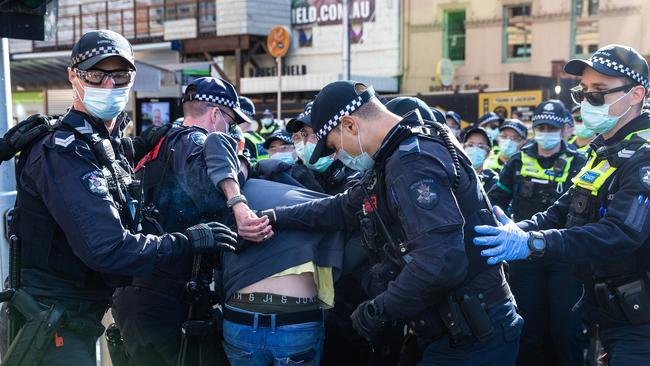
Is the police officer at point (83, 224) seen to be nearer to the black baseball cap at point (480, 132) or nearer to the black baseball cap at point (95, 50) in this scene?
the black baseball cap at point (95, 50)

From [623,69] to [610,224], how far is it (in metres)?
0.92

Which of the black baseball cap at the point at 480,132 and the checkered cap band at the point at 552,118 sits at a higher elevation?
the checkered cap band at the point at 552,118

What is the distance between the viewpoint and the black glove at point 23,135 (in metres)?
3.17

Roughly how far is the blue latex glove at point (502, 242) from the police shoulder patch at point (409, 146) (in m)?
0.48

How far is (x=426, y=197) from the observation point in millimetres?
2850

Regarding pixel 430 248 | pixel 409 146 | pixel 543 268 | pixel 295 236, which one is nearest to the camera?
pixel 430 248

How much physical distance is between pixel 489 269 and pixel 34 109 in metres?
26.1

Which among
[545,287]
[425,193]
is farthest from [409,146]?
[545,287]

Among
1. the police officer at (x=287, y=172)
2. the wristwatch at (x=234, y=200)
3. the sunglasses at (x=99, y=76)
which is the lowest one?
the wristwatch at (x=234, y=200)

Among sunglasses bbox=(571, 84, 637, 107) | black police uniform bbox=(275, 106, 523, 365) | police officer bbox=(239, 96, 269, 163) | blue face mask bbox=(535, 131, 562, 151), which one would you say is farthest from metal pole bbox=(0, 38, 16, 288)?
blue face mask bbox=(535, 131, 562, 151)

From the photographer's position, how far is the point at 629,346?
345 centimetres

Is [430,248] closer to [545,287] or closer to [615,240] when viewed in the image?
[615,240]

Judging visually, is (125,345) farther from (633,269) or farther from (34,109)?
(34,109)

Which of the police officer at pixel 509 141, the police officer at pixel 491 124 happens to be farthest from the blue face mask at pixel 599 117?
the police officer at pixel 491 124
